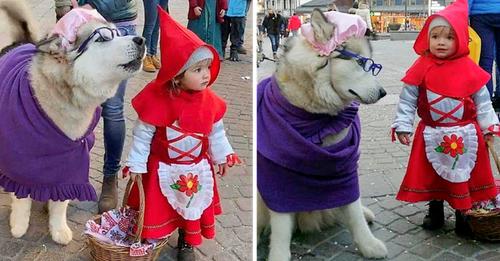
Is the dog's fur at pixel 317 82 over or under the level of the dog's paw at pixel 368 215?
over

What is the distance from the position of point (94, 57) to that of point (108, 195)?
1069 mm

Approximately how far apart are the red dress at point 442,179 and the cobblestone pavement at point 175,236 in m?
0.92

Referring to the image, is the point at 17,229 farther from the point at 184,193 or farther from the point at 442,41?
the point at 442,41

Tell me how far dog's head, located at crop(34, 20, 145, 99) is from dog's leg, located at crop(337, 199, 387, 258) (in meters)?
1.27

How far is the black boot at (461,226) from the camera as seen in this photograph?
3098mm

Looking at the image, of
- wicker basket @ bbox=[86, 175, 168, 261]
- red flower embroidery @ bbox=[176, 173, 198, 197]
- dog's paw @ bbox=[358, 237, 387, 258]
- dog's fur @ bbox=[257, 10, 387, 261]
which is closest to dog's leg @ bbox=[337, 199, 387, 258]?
dog's paw @ bbox=[358, 237, 387, 258]

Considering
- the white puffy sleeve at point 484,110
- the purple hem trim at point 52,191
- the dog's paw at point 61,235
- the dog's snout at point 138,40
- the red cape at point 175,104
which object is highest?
the dog's snout at point 138,40

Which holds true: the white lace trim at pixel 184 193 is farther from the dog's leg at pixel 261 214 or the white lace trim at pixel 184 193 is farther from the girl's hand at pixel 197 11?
the girl's hand at pixel 197 11

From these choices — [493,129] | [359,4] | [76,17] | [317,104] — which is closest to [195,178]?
[317,104]

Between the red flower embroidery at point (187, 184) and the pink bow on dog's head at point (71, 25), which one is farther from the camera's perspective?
the red flower embroidery at point (187, 184)

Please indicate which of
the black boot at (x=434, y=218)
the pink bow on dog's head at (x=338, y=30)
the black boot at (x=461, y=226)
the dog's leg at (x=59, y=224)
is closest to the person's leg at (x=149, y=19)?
the dog's leg at (x=59, y=224)

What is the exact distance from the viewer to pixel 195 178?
8.73 feet

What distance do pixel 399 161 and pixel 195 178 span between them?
2.10m

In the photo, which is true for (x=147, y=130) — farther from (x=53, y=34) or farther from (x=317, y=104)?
(x=317, y=104)
